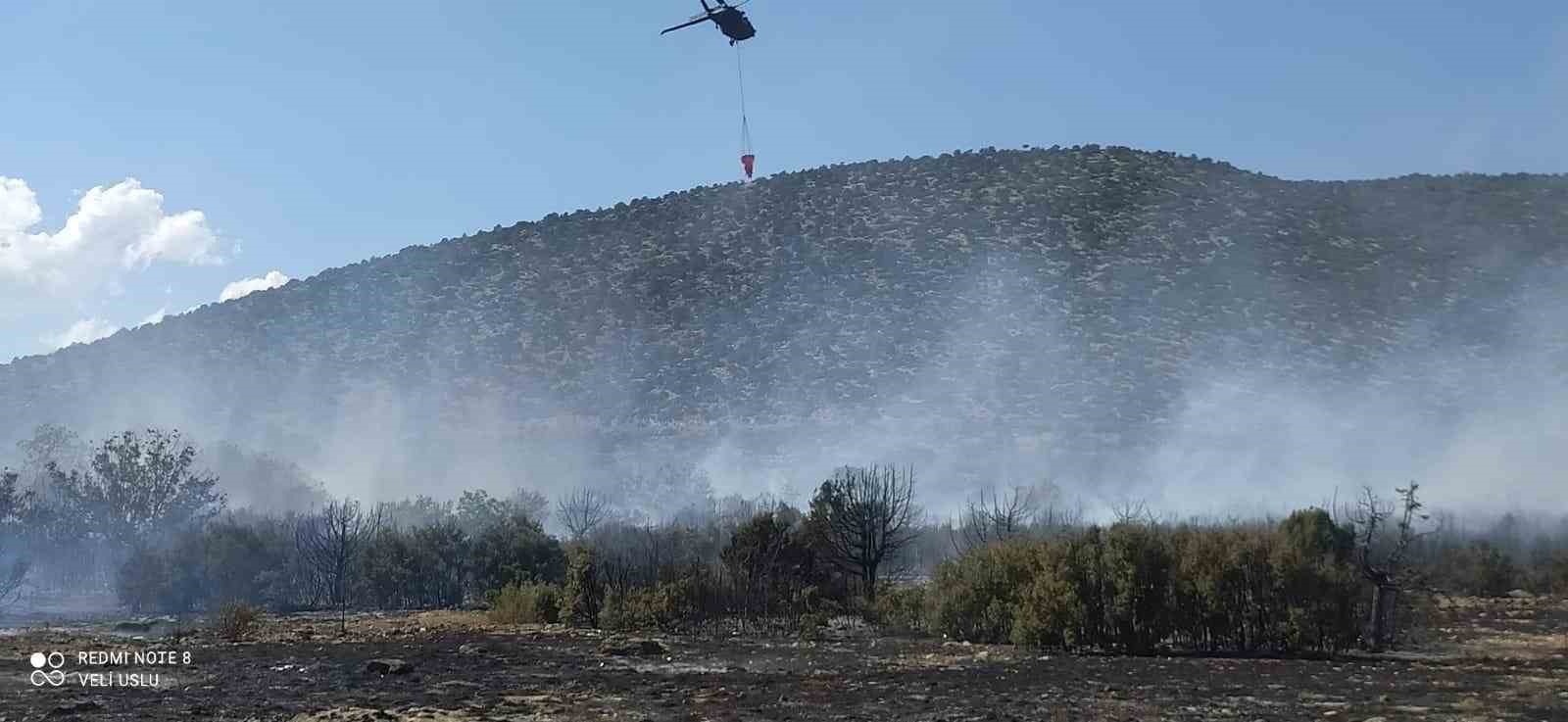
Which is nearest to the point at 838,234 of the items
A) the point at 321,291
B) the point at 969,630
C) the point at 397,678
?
the point at 321,291

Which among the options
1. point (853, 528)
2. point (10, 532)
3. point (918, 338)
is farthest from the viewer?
point (918, 338)

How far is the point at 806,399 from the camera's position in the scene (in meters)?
81.5

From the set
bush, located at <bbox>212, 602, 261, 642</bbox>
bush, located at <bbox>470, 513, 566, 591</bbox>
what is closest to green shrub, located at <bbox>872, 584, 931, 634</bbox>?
bush, located at <bbox>470, 513, 566, 591</bbox>

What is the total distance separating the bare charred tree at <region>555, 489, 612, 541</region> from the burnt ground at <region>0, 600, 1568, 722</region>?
3275cm

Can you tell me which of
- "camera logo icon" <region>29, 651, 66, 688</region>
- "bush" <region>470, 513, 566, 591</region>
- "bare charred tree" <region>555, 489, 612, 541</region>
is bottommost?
"camera logo icon" <region>29, 651, 66, 688</region>

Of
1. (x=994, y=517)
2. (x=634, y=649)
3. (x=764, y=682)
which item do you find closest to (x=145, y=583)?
(x=634, y=649)

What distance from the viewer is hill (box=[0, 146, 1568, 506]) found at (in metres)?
75.9

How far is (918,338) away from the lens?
85938 mm

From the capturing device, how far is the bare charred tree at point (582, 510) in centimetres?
6131

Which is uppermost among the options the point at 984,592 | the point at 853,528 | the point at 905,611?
the point at 853,528

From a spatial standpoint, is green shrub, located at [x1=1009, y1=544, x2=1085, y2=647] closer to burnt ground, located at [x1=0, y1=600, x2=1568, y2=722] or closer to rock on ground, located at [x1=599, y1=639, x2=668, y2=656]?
burnt ground, located at [x1=0, y1=600, x2=1568, y2=722]

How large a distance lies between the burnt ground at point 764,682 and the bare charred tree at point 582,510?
3275cm

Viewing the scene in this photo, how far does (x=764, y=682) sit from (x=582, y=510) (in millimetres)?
49812

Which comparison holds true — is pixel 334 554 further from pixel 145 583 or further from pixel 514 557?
pixel 514 557
